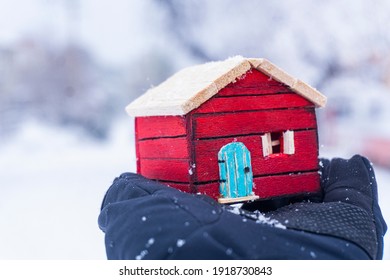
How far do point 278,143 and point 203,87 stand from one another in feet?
0.68

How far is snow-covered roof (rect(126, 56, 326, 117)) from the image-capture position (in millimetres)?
949

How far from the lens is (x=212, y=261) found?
2.39ft

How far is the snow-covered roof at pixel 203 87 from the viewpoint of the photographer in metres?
0.95

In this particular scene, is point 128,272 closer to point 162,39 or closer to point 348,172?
point 348,172

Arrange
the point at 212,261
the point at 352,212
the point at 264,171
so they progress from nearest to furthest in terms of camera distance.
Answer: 1. the point at 212,261
2. the point at 352,212
3. the point at 264,171

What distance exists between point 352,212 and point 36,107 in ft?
4.18

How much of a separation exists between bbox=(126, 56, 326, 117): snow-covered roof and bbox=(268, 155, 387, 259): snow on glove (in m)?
0.16

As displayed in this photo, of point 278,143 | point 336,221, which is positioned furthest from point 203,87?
point 336,221

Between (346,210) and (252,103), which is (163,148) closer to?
(252,103)

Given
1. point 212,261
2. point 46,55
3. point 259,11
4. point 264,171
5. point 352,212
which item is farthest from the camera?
point 46,55

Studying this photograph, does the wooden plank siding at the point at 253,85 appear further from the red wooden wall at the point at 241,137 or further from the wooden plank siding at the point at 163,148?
the wooden plank siding at the point at 163,148

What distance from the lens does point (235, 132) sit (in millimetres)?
997

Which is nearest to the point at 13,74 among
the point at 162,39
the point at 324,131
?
the point at 162,39

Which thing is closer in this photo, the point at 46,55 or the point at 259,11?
the point at 259,11
